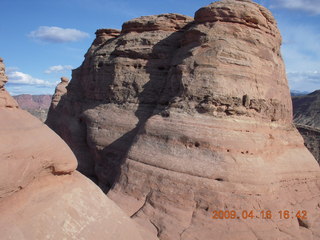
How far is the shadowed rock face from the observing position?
785 centimetres

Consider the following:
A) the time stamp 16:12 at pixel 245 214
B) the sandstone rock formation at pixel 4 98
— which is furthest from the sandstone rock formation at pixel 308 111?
the sandstone rock formation at pixel 4 98

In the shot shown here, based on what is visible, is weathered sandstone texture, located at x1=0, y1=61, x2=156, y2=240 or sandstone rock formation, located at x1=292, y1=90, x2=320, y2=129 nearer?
weathered sandstone texture, located at x1=0, y1=61, x2=156, y2=240

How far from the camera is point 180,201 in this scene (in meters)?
8.00

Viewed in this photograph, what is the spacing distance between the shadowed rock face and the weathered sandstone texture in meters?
3.24

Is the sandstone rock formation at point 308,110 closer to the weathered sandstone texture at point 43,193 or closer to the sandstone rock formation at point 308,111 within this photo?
the sandstone rock formation at point 308,111

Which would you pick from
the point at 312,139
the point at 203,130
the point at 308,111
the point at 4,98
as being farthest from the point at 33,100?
the point at 4,98

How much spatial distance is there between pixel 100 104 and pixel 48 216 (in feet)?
31.4

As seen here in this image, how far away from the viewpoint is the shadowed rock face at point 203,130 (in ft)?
25.7

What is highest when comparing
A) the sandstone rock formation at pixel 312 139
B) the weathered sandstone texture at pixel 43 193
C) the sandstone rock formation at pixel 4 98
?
→ the sandstone rock formation at pixel 4 98

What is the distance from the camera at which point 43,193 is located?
163 inches

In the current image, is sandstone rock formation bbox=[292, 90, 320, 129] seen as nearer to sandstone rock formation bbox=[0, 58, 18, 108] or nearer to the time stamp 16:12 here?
the time stamp 16:12

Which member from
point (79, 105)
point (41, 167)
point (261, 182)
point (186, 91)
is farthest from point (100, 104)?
point (41, 167)

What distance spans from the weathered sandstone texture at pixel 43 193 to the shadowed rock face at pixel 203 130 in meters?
3.24

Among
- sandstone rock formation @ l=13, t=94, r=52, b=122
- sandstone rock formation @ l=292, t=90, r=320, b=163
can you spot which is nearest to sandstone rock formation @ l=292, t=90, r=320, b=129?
sandstone rock formation @ l=292, t=90, r=320, b=163
